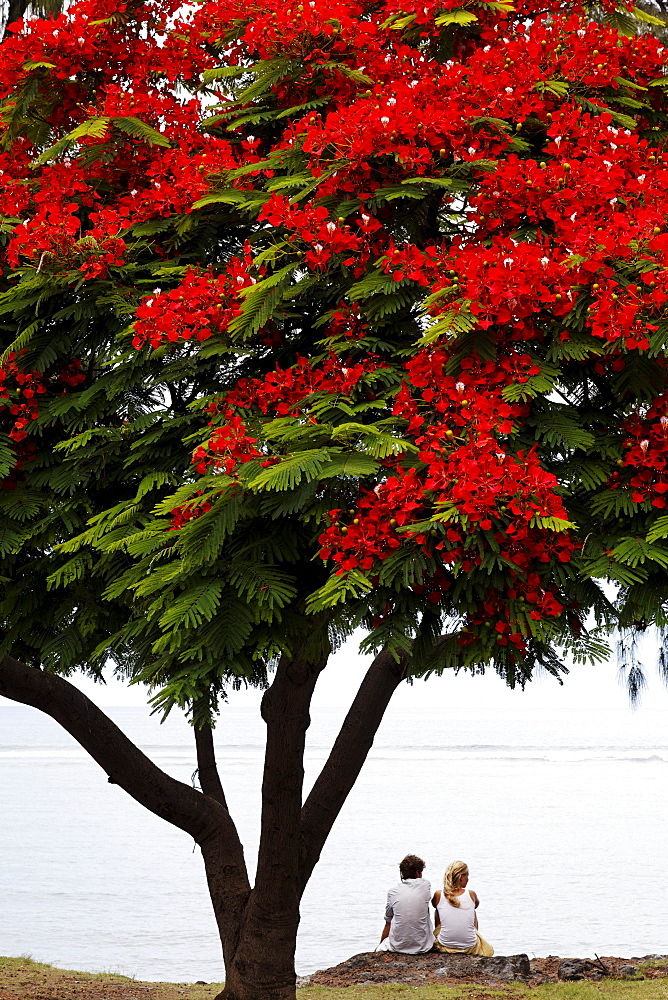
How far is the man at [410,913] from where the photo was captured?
27.7 feet

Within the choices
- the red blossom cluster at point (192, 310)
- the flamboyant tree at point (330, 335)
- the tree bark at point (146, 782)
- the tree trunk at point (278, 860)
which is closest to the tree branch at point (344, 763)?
the tree trunk at point (278, 860)

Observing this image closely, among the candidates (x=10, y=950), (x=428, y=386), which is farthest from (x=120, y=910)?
(x=428, y=386)

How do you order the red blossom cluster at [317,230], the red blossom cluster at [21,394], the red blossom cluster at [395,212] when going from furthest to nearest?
the red blossom cluster at [21,394] → the red blossom cluster at [317,230] → the red blossom cluster at [395,212]

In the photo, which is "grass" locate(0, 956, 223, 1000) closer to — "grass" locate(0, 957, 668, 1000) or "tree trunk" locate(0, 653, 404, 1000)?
"grass" locate(0, 957, 668, 1000)

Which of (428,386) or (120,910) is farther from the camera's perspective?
(120,910)

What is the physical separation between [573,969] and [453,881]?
48.9 inches

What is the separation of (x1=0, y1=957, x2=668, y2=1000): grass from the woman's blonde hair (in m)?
0.63

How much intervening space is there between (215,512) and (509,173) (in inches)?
73.7

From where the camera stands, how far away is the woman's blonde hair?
838 centimetres

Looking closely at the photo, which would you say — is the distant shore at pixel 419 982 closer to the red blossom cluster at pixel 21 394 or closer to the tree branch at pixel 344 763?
the tree branch at pixel 344 763

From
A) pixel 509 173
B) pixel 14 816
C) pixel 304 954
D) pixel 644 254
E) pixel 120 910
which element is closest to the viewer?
pixel 644 254

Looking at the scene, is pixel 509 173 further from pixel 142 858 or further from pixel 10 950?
pixel 142 858

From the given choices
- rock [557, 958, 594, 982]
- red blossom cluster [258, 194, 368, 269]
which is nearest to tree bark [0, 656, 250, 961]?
rock [557, 958, 594, 982]

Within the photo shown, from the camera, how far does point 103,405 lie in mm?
4992
